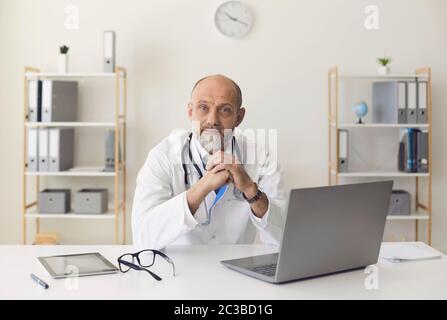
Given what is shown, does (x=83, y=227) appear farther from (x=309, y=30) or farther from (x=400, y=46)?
(x=400, y=46)

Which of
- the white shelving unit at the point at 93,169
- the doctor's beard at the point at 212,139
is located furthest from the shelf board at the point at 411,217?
the doctor's beard at the point at 212,139

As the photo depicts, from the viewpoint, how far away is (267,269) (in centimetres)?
160

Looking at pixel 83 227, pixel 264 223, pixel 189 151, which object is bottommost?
pixel 83 227

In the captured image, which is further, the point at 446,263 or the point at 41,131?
the point at 41,131

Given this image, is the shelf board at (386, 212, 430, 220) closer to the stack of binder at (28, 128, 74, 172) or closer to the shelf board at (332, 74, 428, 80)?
the shelf board at (332, 74, 428, 80)

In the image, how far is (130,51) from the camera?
13.6ft

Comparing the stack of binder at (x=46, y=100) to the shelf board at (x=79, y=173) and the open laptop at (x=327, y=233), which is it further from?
the open laptop at (x=327, y=233)

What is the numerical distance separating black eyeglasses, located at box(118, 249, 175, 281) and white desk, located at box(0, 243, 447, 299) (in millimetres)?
18

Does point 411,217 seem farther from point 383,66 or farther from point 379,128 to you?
point 383,66

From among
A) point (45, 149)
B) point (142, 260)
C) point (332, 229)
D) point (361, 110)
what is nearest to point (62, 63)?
point (45, 149)
